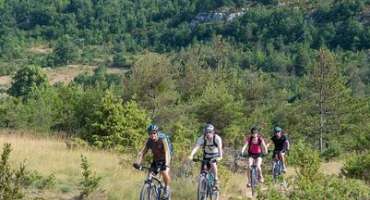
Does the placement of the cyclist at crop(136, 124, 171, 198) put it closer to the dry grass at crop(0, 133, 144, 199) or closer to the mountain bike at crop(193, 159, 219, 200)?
the mountain bike at crop(193, 159, 219, 200)

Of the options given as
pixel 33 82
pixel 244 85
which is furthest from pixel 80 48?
pixel 244 85

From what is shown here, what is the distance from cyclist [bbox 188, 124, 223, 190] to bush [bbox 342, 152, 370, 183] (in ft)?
25.3

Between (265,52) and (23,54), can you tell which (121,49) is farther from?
(265,52)

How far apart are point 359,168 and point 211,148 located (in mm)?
8189

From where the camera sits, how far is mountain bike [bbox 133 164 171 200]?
10.7m

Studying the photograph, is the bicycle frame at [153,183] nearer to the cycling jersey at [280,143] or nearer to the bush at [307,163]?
the bush at [307,163]

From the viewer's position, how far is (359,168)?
62.2 feet

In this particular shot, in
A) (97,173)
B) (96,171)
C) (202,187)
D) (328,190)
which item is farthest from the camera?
(96,171)

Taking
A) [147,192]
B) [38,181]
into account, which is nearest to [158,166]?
[147,192]

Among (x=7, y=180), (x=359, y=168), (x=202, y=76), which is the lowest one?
(x=202, y=76)

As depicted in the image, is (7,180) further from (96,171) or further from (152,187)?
(96,171)

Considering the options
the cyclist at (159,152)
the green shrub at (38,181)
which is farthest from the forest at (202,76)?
the green shrub at (38,181)

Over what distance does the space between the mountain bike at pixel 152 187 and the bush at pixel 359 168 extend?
9.15 meters

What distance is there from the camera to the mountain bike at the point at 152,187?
1073 centimetres
